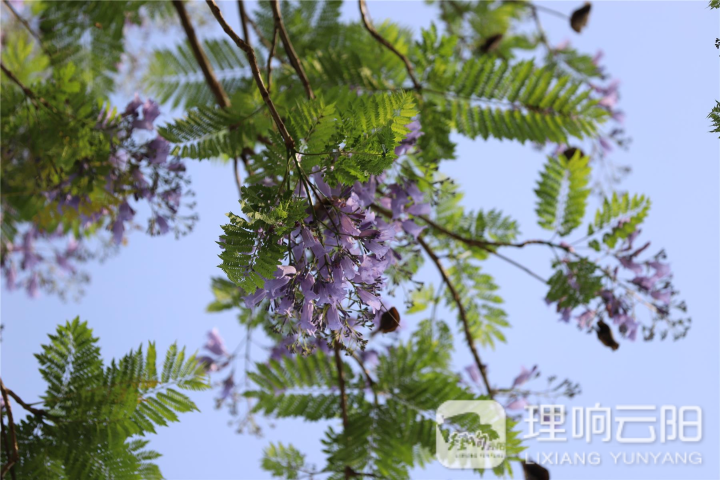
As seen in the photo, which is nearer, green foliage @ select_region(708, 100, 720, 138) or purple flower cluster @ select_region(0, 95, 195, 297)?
green foliage @ select_region(708, 100, 720, 138)

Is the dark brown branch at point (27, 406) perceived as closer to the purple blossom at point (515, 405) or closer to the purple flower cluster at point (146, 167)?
the purple flower cluster at point (146, 167)

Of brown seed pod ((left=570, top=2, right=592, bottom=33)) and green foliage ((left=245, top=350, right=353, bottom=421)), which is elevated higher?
brown seed pod ((left=570, top=2, right=592, bottom=33))

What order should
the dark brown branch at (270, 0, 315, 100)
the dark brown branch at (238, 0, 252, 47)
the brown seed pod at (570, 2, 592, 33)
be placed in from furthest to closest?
the brown seed pod at (570, 2, 592, 33) → the dark brown branch at (238, 0, 252, 47) → the dark brown branch at (270, 0, 315, 100)

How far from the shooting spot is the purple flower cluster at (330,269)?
4.65 ft

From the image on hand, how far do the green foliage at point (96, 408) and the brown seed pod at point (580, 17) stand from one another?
119 inches

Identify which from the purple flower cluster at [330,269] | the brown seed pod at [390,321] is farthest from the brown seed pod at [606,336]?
the purple flower cluster at [330,269]

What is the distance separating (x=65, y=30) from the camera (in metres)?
3.35

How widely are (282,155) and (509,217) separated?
1796 mm

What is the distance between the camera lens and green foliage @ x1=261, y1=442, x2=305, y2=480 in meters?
2.85

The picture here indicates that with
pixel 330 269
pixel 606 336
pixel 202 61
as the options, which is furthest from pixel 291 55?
pixel 606 336

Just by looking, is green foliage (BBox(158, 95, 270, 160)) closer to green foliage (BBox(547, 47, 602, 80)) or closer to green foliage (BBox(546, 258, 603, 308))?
green foliage (BBox(546, 258, 603, 308))

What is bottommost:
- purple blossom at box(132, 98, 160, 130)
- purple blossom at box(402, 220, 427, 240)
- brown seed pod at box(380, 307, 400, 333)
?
brown seed pod at box(380, 307, 400, 333)

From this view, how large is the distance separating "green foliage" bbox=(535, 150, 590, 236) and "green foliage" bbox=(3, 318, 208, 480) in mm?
1668

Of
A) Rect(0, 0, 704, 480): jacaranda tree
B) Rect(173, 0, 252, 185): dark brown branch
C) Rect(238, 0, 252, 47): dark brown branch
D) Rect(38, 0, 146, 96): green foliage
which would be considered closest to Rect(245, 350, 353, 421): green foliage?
Rect(0, 0, 704, 480): jacaranda tree
